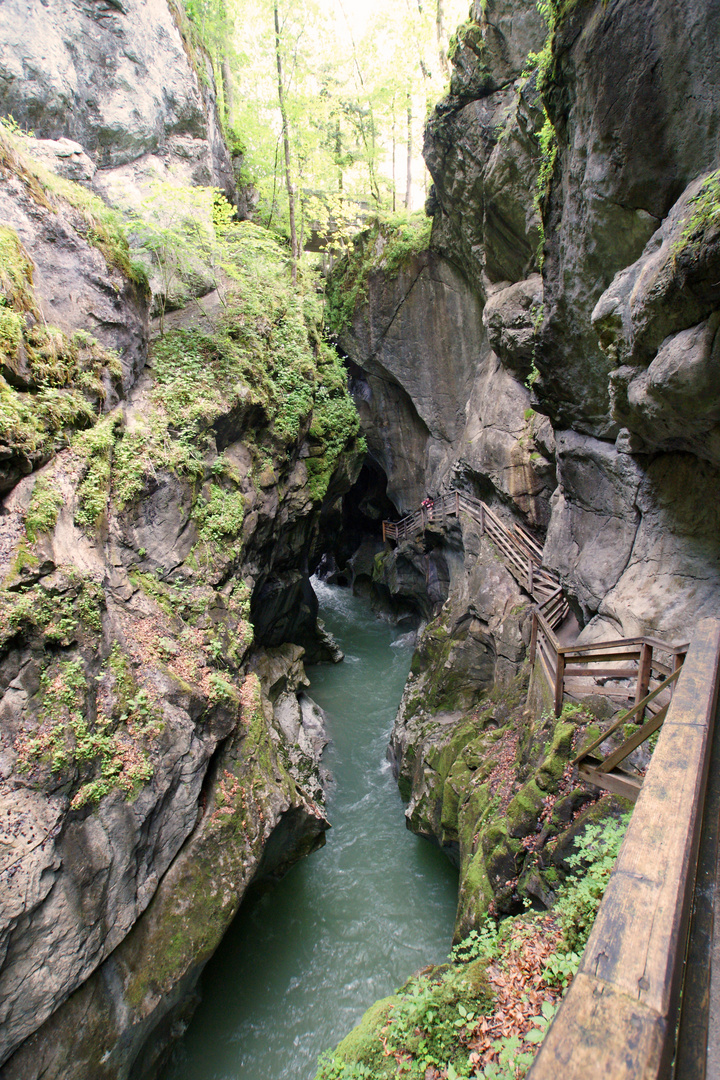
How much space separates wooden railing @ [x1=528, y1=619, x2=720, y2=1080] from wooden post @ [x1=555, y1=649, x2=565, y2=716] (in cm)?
438

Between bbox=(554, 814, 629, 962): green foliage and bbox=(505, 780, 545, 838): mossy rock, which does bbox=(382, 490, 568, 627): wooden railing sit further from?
bbox=(554, 814, 629, 962): green foliage

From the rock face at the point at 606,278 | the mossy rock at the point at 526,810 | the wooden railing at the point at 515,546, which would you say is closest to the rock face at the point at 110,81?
the rock face at the point at 606,278

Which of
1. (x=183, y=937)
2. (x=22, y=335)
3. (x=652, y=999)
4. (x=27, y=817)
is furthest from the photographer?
(x=22, y=335)

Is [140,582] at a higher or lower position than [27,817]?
higher

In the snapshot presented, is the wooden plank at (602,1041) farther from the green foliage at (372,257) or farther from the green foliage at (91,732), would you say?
the green foliage at (372,257)

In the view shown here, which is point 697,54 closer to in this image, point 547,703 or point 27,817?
point 547,703

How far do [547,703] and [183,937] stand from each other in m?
5.86

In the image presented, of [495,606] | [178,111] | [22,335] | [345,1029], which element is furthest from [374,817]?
[178,111]

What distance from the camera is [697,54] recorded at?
4.48 metres

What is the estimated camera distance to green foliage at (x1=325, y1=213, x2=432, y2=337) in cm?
1953

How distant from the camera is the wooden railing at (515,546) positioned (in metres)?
11.5

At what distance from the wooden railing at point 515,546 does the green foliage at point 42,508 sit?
9011 mm

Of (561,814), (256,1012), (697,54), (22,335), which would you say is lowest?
(256,1012)

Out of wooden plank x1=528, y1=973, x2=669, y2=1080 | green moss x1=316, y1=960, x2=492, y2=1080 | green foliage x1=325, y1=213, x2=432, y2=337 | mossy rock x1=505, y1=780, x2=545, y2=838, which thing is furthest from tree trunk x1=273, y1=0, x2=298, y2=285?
wooden plank x1=528, y1=973, x2=669, y2=1080
